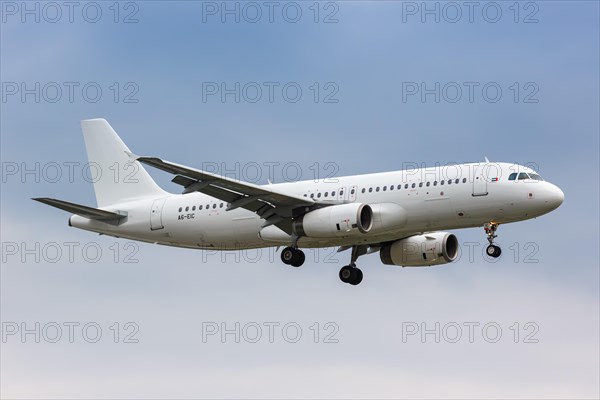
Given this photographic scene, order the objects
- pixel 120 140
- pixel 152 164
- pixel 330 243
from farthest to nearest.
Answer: pixel 120 140, pixel 330 243, pixel 152 164

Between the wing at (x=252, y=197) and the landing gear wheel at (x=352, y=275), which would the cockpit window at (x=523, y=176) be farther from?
the landing gear wheel at (x=352, y=275)

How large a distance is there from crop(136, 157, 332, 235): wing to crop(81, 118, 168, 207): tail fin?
26.7 feet

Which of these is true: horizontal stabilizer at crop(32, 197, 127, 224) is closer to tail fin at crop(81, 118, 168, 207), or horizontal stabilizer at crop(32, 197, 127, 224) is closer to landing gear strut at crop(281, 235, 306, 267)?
tail fin at crop(81, 118, 168, 207)

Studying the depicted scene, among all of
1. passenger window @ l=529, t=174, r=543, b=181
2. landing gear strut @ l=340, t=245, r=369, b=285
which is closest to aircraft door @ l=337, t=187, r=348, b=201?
landing gear strut @ l=340, t=245, r=369, b=285

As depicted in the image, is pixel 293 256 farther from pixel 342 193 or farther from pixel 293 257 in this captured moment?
pixel 342 193

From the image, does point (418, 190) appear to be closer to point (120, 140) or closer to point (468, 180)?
point (468, 180)

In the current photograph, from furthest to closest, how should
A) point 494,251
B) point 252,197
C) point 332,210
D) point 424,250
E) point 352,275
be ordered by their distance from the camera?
point 352,275 < point 424,250 < point 252,197 < point 332,210 < point 494,251

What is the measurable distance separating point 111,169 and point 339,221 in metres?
15.9

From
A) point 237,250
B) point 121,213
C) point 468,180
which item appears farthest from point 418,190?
point 121,213

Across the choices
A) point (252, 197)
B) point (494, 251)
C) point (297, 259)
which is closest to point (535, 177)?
point (494, 251)

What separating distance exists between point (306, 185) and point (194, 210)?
19.0 feet

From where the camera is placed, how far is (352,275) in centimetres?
5972

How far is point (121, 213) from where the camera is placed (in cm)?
6128

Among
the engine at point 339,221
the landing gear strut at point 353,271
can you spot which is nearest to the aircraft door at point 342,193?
the engine at point 339,221
